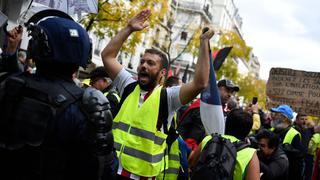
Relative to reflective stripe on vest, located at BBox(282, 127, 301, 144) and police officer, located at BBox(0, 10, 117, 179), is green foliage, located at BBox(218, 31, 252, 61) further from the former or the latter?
Result: police officer, located at BBox(0, 10, 117, 179)

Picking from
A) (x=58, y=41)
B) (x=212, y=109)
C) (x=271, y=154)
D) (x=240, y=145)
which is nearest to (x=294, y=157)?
(x=271, y=154)

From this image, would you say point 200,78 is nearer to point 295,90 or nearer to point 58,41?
point 58,41

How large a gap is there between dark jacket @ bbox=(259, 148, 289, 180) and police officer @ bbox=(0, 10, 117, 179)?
3.09 meters

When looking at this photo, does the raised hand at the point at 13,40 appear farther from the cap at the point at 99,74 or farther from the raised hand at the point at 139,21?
the cap at the point at 99,74

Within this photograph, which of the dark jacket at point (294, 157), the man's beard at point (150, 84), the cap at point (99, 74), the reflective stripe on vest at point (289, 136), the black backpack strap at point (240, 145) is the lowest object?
the dark jacket at point (294, 157)

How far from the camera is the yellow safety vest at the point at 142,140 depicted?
3500mm

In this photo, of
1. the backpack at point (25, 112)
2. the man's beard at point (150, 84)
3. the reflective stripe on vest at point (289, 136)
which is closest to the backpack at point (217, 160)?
the man's beard at point (150, 84)

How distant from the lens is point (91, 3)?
235 inches

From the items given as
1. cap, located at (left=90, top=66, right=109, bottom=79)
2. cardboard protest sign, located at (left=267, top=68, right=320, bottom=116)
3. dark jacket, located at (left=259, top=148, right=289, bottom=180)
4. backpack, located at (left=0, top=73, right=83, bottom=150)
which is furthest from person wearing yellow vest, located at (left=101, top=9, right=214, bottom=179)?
cardboard protest sign, located at (left=267, top=68, right=320, bottom=116)

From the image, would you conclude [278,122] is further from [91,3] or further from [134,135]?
[134,135]

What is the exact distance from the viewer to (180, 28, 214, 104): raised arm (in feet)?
11.8

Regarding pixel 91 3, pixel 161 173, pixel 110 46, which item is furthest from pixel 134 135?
pixel 91 3

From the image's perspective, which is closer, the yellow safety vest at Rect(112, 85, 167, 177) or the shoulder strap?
the yellow safety vest at Rect(112, 85, 167, 177)

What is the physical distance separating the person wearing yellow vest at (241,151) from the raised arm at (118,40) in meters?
0.98
